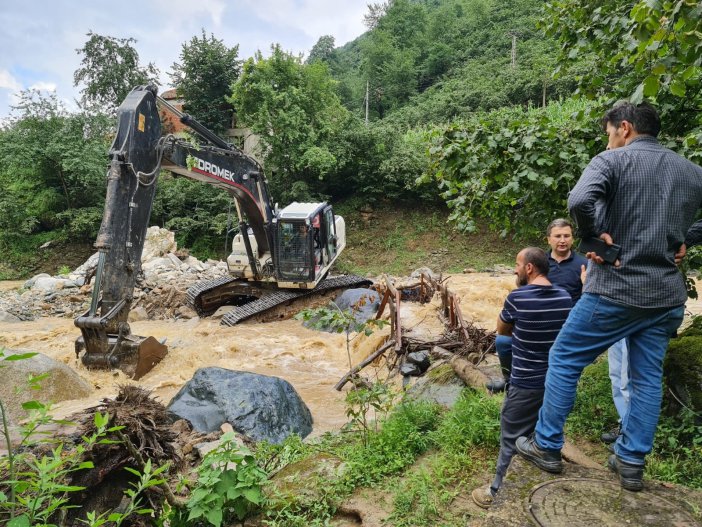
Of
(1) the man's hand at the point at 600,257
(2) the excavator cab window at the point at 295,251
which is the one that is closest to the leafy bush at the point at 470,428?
(1) the man's hand at the point at 600,257

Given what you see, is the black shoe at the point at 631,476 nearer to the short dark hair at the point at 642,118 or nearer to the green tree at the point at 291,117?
the short dark hair at the point at 642,118

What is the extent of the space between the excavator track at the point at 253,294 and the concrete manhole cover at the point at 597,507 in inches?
333

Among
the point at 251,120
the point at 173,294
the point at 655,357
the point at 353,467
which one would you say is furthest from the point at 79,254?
the point at 655,357

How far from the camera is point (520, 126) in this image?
3803mm

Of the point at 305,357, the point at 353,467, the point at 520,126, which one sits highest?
the point at 520,126

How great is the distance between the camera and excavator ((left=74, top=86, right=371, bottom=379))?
619 centimetres

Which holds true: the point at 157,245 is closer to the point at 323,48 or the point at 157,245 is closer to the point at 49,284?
the point at 49,284

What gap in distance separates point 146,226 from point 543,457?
6.28 metres

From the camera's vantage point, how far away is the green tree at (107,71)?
82.4 ft

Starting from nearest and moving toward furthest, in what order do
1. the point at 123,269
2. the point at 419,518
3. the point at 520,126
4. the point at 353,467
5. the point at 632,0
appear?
the point at 419,518
the point at 353,467
the point at 632,0
the point at 520,126
the point at 123,269

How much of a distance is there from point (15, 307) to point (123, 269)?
313 inches

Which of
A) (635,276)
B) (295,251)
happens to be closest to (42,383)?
(635,276)

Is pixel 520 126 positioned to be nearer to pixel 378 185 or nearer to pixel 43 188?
pixel 378 185

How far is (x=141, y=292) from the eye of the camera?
42.1 ft
